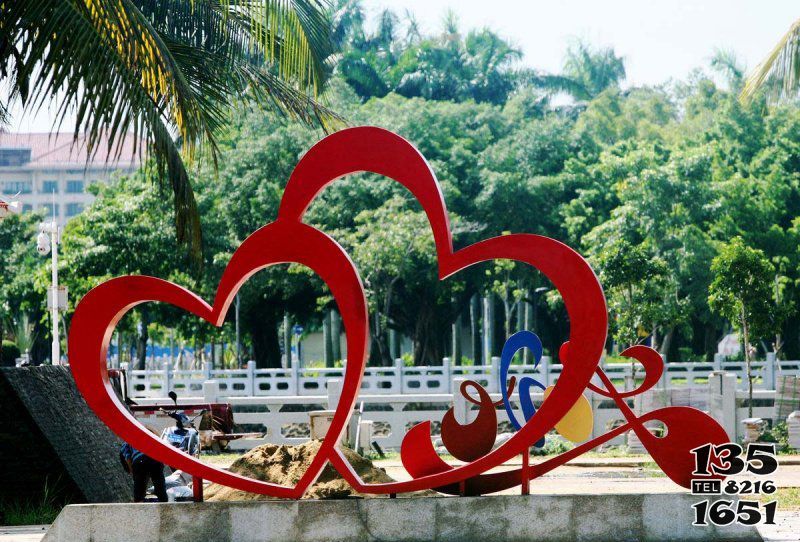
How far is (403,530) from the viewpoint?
31.3ft

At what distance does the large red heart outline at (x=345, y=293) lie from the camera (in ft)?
30.5

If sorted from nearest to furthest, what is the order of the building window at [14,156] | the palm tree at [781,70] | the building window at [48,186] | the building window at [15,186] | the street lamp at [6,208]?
1. the street lamp at [6,208]
2. the palm tree at [781,70]
3. the building window at [14,156]
4. the building window at [48,186]
5. the building window at [15,186]

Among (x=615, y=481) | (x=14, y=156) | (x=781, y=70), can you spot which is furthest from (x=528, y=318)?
(x=14, y=156)

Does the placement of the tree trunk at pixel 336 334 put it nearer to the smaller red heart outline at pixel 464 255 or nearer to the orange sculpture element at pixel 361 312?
the orange sculpture element at pixel 361 312

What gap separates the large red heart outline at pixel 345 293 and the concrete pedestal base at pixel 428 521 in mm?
170

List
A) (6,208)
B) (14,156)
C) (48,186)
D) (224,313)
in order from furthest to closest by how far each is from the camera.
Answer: (14,156), (48,186), (6,208), (224,313)

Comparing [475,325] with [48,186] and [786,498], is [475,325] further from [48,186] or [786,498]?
[48,186]

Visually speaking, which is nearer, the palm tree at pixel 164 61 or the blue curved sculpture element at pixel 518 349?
the palm tree at pixel 164 61

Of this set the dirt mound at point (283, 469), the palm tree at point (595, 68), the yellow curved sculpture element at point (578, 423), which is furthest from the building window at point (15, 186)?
the dirt mound at point (283, 469)

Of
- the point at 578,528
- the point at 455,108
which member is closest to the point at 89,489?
the point at 578,528

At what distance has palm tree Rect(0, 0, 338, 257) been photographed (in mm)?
11227

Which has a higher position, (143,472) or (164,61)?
(164,61)

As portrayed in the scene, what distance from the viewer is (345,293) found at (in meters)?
9.45

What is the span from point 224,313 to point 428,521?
2.30m
